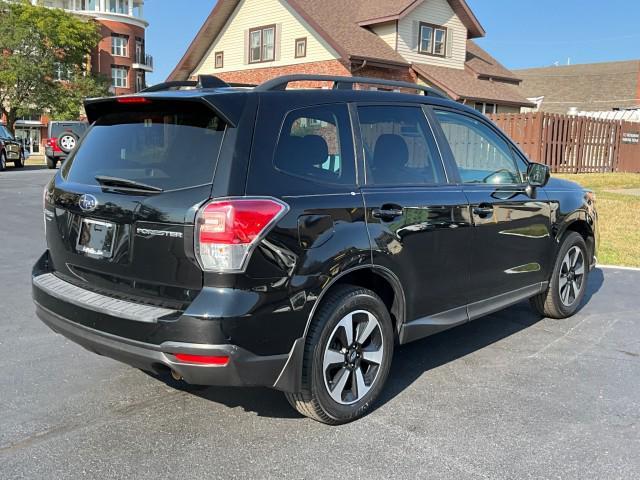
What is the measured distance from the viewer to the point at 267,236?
3.08 meters

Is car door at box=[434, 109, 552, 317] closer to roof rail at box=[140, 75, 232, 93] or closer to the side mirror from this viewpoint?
the side mirror

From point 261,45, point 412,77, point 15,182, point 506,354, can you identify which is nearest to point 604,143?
point 412,77

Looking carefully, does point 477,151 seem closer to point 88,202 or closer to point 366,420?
point 366,420

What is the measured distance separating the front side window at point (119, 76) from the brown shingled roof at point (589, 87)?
123 ft

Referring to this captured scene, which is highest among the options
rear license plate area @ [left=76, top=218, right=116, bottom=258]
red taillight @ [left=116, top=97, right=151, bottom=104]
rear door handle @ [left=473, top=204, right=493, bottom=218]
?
red taillight @ [left=116, top=97, right=151, bottom=104]

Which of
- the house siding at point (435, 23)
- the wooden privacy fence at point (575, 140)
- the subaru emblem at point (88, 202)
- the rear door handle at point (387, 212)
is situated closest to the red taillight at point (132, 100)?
the subaru emblem at point (88, 202)

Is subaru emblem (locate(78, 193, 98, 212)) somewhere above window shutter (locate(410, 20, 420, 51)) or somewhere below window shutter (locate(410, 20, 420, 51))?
below

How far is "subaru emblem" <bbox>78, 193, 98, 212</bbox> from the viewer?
11.2ft

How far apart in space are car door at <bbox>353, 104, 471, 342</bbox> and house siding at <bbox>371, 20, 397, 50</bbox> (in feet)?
81.2

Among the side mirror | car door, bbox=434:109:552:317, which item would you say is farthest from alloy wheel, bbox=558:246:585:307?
the side mirror

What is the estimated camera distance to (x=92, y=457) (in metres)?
3.19

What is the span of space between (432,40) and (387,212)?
2731 cm

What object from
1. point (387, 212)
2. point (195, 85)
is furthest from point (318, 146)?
point (195, 85)

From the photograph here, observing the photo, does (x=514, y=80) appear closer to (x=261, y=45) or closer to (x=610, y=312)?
(x=261, y=45)
